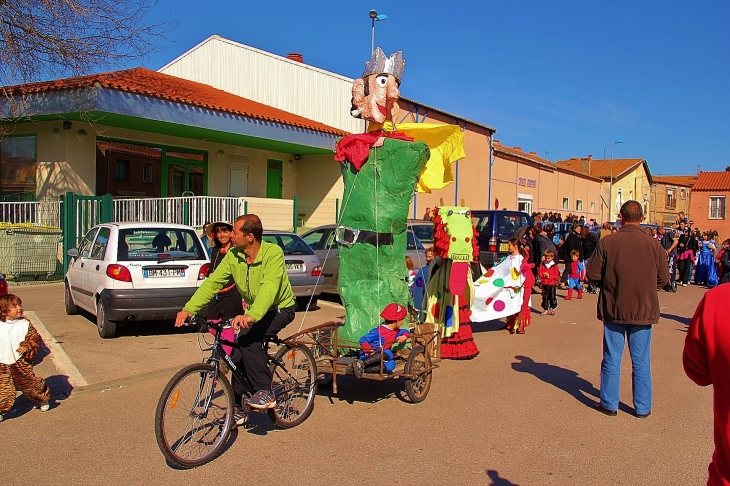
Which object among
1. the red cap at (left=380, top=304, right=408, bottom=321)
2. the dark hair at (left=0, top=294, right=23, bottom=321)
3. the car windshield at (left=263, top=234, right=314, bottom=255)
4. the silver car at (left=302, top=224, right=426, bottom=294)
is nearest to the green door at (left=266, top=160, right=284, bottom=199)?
the silver car at (left=302, top=224, right=426, bottom=294)

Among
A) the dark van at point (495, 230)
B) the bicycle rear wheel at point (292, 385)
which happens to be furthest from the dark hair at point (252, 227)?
the dark van at point (495, 230)

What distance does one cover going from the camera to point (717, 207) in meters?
50.8

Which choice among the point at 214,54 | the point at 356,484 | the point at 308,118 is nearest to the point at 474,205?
the point at 308,118

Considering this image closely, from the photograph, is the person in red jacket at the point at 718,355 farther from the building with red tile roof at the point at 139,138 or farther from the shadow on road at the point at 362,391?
the building with red tile roof at the point at 139,138

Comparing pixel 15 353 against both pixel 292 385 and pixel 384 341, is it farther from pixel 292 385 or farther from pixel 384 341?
pixel 384 341

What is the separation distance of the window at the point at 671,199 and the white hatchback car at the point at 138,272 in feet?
193

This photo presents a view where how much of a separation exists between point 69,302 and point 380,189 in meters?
6.22

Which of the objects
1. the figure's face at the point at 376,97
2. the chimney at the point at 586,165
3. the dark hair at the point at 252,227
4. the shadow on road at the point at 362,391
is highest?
the chimney at the point at 586,165

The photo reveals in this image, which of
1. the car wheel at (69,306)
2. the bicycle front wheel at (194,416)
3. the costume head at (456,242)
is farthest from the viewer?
the car wheel at (69,306)

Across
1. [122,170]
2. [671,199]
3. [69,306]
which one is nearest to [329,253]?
[69,306]

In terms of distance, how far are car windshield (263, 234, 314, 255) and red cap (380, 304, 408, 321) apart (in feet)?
16.3

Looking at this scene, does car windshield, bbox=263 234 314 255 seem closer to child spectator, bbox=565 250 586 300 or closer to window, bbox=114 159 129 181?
child spectator, bbox=565 250 586 300

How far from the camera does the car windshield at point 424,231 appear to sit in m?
14.9

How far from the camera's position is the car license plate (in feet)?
27.7
